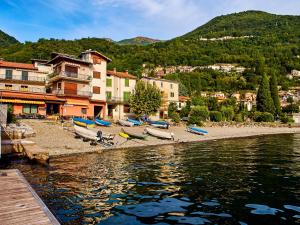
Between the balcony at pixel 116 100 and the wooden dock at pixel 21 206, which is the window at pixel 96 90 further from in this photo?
the wooden dock at pixel 21 206

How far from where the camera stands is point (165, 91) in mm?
72812

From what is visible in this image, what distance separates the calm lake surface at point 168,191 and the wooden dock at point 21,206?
4.61 feet

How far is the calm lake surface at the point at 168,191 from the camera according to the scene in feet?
34.6

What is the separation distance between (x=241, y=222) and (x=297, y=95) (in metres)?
137

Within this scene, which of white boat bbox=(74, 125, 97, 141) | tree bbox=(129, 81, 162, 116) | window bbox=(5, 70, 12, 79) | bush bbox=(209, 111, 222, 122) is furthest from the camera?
bush bbox=(209, 111, 222, 122)

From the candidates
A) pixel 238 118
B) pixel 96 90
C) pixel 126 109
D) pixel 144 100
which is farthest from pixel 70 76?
pixel 238 118

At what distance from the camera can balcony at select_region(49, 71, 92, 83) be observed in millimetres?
51700

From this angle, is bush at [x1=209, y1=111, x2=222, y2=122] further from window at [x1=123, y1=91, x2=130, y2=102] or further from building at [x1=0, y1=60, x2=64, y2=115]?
building at [x1=0, y1=60, x2=64, y2=115]

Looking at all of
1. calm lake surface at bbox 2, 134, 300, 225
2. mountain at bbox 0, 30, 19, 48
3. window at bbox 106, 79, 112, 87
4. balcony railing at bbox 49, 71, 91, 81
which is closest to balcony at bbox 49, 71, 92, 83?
balcony railing at bbox 49, 71, 91, 81

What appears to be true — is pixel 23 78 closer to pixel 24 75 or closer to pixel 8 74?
pixel 24 75

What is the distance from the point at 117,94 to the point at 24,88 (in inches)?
682

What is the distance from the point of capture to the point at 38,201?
29.5 ft

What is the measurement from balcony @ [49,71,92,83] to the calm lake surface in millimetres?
32123

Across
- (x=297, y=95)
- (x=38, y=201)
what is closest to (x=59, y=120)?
(x=38, y=201)
